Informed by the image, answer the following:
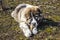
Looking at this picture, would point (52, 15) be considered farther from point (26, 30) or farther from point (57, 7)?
point (26, 30)

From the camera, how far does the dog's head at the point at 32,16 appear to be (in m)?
9.16

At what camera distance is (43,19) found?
10445 mm

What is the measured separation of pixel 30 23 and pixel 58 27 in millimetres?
1267

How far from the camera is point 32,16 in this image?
915cm

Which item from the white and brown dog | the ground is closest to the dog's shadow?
the ground

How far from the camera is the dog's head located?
9.16 meters

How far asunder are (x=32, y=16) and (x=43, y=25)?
3.24 feet

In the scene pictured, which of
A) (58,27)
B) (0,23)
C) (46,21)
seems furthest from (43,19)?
(0,23)

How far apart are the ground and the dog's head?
0.44 m

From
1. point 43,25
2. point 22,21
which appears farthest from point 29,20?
point 43,25

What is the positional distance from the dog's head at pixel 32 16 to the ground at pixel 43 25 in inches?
17.3

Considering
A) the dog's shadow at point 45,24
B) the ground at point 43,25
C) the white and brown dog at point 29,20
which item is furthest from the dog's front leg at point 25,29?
the dog's shadow at point 45,24

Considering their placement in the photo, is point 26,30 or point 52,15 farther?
point 52,15

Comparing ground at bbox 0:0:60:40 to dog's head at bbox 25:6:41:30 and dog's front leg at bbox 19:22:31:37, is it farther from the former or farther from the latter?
dog's head at bbox 25:6:41:30
